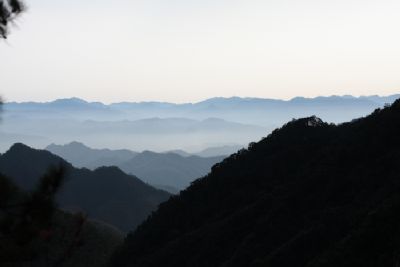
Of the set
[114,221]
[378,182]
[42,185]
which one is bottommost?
[114,221]

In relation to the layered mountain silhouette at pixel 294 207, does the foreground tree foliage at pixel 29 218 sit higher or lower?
higher

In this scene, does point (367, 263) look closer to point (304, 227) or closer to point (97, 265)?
point (304, 227)

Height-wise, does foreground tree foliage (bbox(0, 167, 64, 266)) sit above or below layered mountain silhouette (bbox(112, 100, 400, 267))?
above

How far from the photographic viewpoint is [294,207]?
211ft

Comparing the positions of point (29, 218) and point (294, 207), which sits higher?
point (29, 218)

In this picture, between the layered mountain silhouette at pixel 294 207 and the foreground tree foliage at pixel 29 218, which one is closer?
the foreground tree foliage at pixel 29 218

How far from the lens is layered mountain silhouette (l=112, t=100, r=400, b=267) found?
141ft

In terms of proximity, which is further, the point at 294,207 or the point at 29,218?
the point at 294,207

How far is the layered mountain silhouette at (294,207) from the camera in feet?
141

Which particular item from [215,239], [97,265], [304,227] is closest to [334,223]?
[304,227]

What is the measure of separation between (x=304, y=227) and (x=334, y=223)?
5580mm

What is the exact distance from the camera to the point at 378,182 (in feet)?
191

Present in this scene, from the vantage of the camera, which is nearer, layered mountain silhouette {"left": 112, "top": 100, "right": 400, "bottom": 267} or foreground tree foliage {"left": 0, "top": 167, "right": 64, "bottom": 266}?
foreground tree foliage {"left": 0, "top": 167, "right": 64, "bottom": 266}

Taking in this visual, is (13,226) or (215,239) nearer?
(13,226)
